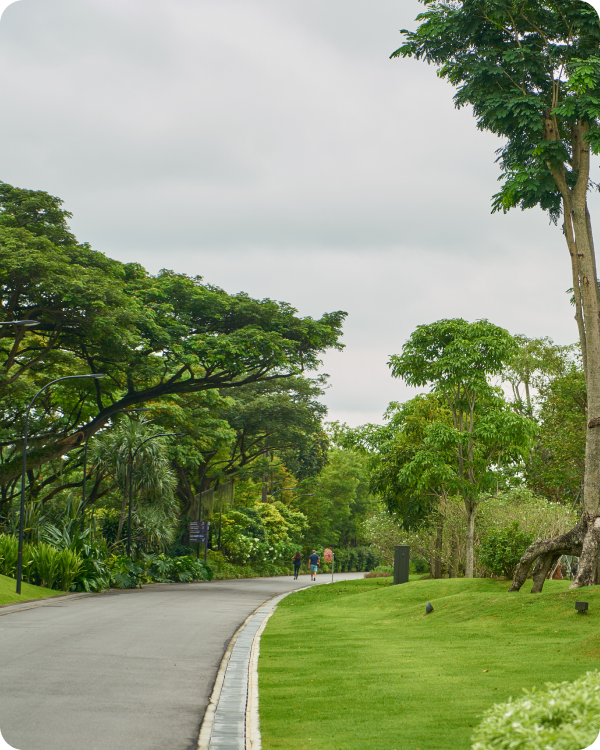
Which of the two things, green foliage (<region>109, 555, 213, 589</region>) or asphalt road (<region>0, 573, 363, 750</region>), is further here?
green foliage (<region>109, 555, 213, 589</region>)

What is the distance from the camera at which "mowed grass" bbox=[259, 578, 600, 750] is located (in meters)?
7.40

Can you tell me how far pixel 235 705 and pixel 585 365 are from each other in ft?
42.7

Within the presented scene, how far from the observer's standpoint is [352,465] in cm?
8025

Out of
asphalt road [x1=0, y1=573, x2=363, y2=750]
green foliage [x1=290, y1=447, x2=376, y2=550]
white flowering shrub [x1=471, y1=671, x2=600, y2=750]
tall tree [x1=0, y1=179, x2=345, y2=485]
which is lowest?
asphalt road [x1=0, y1=573, x2=363, y2=750]

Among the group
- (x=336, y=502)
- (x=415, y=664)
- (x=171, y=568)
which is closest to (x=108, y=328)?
(x=171, y=568)

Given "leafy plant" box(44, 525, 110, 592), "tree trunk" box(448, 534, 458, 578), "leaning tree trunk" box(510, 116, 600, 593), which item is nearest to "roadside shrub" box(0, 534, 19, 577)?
"leafy plant" box(44, 525, 110, 592)

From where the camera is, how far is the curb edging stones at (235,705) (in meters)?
7.05

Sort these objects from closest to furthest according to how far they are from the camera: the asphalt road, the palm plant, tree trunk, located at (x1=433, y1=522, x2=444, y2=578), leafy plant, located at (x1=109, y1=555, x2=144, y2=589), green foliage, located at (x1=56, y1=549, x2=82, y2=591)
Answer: the asphalt road < green foliage, located at (x1=56, y1=549, x2=82, y2=591) < leafy plant, located at (x1=109, y1=555, x2=144, y2=589) < tree trunk, located at (x1=433, y1=522, x2=444, y2=578) < the palm plant

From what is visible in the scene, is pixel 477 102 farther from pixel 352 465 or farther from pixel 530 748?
pixel 352 465

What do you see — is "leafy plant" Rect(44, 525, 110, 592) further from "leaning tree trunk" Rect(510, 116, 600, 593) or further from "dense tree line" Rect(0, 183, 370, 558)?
"leaning tree trunk" Rect(510, 116, 600, 593)

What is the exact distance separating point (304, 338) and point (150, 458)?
446 inches

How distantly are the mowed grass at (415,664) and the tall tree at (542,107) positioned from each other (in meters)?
2.51

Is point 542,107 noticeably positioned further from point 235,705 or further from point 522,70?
point 235,705

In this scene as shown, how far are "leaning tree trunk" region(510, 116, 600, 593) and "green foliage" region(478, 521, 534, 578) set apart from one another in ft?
9.18
